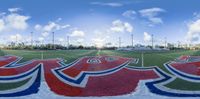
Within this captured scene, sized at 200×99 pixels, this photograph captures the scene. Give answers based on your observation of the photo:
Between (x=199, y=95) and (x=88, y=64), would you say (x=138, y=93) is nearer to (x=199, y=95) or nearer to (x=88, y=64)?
(x=199, y=95)

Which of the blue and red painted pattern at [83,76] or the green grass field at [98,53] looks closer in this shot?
the blue and red painted pattern at [83,76]

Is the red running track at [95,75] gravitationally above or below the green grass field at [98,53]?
below

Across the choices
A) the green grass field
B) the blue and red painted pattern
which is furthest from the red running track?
the green grass field

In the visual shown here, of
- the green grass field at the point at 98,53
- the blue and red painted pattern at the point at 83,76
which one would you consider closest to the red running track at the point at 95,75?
the blue and red painted pattern at the point at 83,76

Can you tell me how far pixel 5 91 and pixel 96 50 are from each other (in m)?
4.87

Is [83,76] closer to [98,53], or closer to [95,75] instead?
[95,75]

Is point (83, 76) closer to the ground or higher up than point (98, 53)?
closer to the ground

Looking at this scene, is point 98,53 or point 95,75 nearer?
point 95,75

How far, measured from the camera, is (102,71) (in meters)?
10.7

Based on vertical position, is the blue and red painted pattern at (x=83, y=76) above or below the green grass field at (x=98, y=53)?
below

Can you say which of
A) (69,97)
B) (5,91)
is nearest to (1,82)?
(5,91)

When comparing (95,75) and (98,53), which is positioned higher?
(98,53)

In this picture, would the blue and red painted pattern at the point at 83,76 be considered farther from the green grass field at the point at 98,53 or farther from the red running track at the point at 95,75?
the green grass field at the point at 98,53

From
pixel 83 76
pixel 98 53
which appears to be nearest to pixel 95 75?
pixel 83 76
